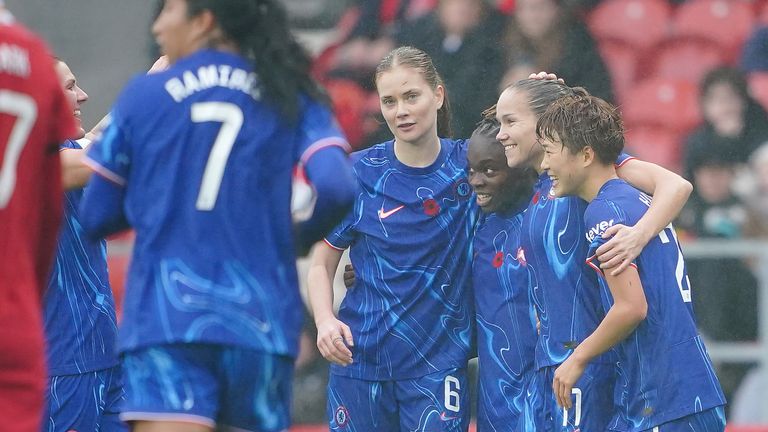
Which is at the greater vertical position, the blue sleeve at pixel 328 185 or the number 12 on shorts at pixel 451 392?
the blue sleeve at pixel 328 185

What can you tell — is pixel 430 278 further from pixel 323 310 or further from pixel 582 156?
pixel 582 156

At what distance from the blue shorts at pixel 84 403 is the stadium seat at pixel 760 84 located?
16.3 feet

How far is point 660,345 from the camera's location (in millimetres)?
4297

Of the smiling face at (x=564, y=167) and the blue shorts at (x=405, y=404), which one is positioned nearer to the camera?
Result: the smiling face at (x=564, y=167)

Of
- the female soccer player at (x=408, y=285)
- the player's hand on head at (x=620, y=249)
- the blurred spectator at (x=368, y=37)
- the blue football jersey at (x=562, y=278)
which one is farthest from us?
the blurred spectator at (x=368, y=37)

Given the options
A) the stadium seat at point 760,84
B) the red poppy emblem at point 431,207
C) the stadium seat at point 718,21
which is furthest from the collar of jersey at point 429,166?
the stadium seat at point 718,21

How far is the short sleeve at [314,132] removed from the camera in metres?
3.42

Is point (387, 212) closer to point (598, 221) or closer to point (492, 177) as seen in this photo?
point (492, 177)

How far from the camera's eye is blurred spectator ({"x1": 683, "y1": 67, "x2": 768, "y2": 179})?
26.1 ft

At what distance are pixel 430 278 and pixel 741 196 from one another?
336 cm

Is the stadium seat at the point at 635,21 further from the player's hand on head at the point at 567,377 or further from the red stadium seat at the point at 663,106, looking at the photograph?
the player's hand on head at the point at 567,377

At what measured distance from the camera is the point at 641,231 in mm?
4273

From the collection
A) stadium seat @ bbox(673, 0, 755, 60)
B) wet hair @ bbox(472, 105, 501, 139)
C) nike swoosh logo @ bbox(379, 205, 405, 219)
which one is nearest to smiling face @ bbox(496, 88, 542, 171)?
wet hair @ bbox(472, 105, 501, 139)

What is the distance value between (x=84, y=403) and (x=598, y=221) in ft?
5.98
